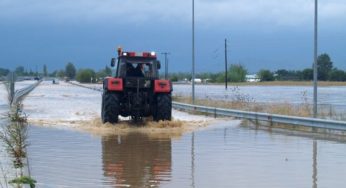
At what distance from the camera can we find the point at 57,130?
23688mm

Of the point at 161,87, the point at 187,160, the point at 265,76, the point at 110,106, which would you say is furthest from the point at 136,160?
the point at 265,76

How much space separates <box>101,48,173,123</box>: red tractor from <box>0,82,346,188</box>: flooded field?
58cm

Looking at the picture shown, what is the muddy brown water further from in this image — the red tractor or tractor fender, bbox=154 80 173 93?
tractor fender, bbox=154 80 173 93

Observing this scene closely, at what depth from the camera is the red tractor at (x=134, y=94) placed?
23.7 metres

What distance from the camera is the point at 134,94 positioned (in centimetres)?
2388

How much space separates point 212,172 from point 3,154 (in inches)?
205

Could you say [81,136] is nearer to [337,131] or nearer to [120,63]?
[120,63]

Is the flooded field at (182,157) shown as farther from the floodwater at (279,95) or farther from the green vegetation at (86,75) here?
the green vegetation at (86,75)

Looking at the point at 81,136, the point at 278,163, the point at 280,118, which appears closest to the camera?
the point at 278,163

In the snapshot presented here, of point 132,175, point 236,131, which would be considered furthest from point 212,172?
point 236,131

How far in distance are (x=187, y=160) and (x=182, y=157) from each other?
1.80ft

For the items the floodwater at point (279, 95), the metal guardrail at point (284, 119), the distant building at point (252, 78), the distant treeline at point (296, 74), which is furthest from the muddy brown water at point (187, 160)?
the distant building at point (252, 78)

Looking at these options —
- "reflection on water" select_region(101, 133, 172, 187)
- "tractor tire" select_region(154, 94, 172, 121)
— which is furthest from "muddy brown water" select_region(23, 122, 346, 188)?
"tractor tire" select_region(154, 94, 172, 121)

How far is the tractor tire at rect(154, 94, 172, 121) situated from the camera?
78.2 ft
